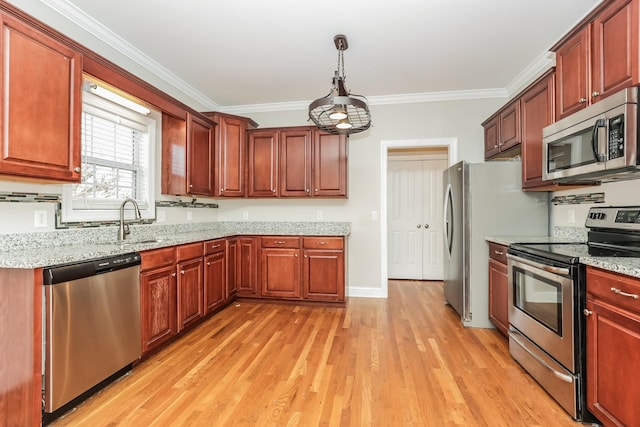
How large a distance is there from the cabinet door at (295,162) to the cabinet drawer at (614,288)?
298 cm

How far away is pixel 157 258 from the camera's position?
2578 millimetres

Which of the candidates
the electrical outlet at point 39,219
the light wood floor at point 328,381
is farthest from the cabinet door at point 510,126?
the electrical outlet at point 39,219

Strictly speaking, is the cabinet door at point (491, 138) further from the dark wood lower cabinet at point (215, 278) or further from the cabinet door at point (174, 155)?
the cabinet door at point (174, 155)

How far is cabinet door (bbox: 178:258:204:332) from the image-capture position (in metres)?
2.92

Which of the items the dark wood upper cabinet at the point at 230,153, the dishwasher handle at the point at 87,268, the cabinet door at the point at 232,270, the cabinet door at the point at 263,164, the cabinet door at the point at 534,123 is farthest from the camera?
the cabinet door at the point at 263,164

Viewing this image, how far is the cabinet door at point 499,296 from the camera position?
279cm

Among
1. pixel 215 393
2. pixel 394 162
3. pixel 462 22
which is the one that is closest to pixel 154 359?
pixel 215 393

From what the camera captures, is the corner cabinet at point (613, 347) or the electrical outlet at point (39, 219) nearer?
the corner cabinet at point (613, 347)

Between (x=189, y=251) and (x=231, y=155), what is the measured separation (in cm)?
159

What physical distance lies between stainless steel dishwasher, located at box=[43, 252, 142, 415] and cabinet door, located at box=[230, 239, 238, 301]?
151cm

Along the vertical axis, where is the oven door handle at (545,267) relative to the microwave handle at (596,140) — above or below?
below

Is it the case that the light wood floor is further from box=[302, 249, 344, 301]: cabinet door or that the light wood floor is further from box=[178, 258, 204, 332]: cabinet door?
box=[302, 249, 344, 301]: cabinet door

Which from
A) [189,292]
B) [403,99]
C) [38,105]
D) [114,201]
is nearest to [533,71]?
[403,99]

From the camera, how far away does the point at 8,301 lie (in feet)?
5.56
